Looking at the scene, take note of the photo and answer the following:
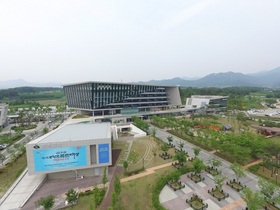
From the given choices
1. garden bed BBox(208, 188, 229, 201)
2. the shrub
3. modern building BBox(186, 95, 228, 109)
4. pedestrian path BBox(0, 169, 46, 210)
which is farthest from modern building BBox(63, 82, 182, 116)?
garden bed BBox(208, 188, 229, 201)

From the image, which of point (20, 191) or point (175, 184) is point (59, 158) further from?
point (175, 184)

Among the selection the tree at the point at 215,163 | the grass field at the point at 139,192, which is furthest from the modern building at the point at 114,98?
the tree at the point at 215,163

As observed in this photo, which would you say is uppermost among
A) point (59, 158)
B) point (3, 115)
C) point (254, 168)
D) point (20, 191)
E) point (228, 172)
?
point (59, 158)

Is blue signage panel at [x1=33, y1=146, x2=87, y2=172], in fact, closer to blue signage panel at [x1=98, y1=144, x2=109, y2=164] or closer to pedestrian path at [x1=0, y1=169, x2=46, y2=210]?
pedestrian path at [x1=0, y1=169, x2=46, y2=210]

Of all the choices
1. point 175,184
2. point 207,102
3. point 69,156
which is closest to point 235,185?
point 175,184

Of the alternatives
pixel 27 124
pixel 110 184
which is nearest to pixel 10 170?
pixel 110 184

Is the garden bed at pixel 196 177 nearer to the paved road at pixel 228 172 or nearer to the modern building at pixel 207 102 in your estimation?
the paved road at pixel 228 172
